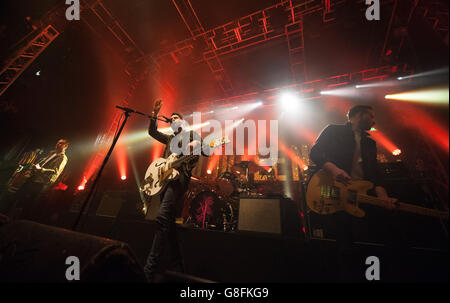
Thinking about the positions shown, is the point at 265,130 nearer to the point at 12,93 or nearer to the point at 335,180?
the point at 335,180

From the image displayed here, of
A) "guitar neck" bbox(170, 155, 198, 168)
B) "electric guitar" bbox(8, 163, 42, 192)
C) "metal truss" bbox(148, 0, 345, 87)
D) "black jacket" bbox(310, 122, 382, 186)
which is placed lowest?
"electric guitar" bbox(8, 163, 42, 192)

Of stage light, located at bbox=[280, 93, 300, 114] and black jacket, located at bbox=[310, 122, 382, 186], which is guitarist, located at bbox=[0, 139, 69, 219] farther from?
stage light, located at bbox=[280, 93, 300, 114]

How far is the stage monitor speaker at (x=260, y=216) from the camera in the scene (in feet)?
8.54

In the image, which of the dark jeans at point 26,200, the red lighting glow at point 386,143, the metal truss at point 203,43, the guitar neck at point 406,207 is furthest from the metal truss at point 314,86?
the dark jeans at point 26,200

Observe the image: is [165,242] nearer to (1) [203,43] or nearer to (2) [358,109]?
(2) [358,109]

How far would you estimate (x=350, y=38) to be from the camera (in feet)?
→ 16.3

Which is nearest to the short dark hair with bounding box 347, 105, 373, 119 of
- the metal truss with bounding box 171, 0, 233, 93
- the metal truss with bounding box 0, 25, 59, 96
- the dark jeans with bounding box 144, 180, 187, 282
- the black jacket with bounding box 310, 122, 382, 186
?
the black jacket with bounding box 310, 122, 382, 186

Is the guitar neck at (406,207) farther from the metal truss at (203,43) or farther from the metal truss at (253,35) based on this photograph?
Result: the metal truss at (203,43)

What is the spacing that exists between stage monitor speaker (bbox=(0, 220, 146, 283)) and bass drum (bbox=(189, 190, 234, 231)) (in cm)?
286

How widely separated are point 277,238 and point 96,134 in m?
6.41

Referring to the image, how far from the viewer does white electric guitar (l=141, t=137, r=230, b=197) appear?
2435 mm

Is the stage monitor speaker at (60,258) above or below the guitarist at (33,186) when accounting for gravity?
below

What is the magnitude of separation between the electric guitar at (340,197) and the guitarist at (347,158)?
67 millimetres
